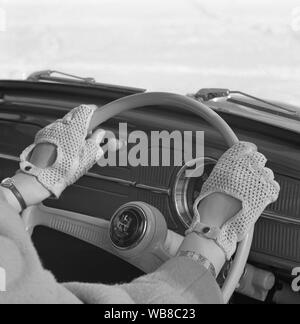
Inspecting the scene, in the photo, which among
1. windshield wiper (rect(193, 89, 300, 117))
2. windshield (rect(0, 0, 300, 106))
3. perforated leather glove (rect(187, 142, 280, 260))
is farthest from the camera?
windshield (rect(0, 0, 300, 106))

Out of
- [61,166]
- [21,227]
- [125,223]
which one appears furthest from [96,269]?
[21,227]

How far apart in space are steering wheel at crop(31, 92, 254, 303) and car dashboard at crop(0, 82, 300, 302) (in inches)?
5.8

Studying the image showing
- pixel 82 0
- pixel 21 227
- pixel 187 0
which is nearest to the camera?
pixel 21 227

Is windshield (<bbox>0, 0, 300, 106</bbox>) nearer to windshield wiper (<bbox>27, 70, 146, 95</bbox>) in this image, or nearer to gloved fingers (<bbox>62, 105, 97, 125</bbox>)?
windshield wiper (<bbox>27, 70, 146, 95</bbox>)

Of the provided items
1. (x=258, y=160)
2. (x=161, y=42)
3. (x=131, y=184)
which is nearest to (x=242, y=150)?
(x=258, y=160)

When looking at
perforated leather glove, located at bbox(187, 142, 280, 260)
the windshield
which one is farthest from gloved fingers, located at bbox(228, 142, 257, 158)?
the windshield

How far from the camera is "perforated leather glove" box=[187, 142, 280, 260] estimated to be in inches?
42.7

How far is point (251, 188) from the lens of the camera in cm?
109

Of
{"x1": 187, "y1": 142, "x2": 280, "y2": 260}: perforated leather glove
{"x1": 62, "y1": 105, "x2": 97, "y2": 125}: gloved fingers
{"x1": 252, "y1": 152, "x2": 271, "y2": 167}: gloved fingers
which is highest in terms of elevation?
{"x1": 62, "y1": 105, "x2": 97, "y2": 125}: gloved fingers

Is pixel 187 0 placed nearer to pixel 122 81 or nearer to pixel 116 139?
pixel 122 81

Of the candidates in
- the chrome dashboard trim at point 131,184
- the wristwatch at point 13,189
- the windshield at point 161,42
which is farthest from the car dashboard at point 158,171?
the windshield at point 161,42

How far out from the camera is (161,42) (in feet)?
9.92
